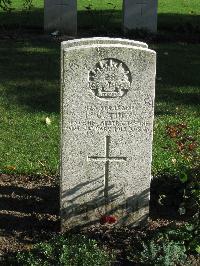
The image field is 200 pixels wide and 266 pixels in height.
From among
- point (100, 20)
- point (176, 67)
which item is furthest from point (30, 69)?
point (100, 20)

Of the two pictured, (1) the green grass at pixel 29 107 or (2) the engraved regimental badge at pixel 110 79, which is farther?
(1) the green grass at pixel 29 107

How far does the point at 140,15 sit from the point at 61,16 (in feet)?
4.79

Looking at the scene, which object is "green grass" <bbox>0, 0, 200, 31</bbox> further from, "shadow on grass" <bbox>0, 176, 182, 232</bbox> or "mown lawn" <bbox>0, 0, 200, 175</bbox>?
"shadow on grass" <bbox>0, 176, 182, 232</bbox>

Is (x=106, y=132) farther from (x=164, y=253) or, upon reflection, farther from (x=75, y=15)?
(x=75, y=15)

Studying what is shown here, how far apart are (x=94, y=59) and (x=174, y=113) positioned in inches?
142

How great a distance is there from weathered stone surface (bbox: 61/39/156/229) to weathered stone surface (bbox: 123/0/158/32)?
7770 mm

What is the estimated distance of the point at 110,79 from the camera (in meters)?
5.34

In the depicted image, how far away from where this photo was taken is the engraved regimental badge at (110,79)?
5293mm

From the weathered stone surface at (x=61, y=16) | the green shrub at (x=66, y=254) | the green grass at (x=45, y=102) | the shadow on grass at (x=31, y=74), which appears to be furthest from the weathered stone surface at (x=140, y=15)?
the green shrub at (x=66, y=254)

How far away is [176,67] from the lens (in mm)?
10742

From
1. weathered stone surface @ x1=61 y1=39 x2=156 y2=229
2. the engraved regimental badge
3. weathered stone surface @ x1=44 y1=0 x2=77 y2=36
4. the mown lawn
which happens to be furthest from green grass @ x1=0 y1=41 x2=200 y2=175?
the engraved regimental badge

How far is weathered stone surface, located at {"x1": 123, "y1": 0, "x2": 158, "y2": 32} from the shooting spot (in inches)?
514

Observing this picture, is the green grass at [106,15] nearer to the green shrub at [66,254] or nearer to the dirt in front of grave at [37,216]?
the dirt in front of grave at [37,216]

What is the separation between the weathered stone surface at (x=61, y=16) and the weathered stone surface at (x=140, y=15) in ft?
3.14
